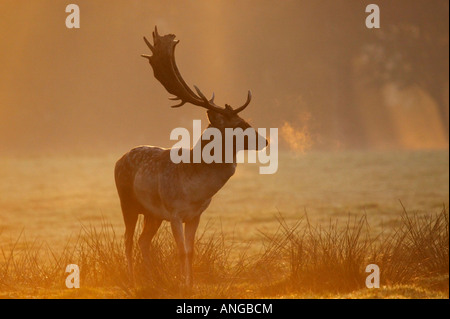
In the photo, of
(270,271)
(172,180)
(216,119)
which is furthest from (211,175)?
(270,271)

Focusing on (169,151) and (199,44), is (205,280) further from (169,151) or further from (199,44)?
(199,44)

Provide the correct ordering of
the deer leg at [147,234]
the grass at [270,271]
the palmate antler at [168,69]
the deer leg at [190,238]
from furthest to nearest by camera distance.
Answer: the deer leg at [147,234], the palmate antler at [168,69], the deer leg at [190,238], the grass at [270,271]

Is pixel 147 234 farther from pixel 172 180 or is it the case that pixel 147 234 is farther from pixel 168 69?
pixel 168 69

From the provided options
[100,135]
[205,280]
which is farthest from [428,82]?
[205,280]

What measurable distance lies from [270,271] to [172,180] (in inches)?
79.9

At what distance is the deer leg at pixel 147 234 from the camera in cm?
899

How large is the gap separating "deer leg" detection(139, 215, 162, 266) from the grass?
14cm

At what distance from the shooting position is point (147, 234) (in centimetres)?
907

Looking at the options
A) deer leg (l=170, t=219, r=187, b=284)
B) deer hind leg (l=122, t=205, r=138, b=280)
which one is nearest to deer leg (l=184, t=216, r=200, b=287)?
deer leg (l=170, t=219, r=187, b=284)

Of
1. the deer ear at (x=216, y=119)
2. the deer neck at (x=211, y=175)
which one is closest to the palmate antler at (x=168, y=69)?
the deer ear at (x=216, y=119)

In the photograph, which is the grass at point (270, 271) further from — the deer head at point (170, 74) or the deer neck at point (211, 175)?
the deer head at point (170, 74)

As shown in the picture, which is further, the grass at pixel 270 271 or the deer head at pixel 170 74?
the deer head at pixel 170 74

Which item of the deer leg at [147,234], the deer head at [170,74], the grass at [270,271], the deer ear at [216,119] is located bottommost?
the grass at [270,271]

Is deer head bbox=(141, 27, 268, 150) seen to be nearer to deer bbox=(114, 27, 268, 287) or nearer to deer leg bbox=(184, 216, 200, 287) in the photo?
deer bbox=(114, 27, 268, 287)
